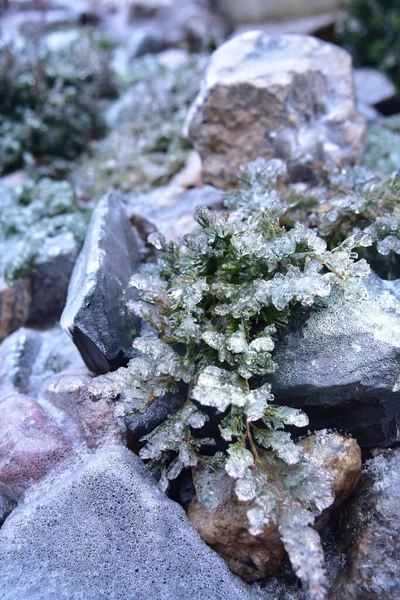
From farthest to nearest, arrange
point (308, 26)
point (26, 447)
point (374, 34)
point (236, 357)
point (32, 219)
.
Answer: point (308, 26), point (374, 34), point (32, 219), point (26, 447), point (236, 357)

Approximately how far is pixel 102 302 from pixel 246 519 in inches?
39.5

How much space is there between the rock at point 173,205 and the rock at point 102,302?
51cm

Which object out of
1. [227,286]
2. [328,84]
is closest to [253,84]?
[328,84]

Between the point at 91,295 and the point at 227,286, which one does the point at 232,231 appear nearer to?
the point at 227,286

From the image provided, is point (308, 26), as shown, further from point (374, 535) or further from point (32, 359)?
point (374, 535)

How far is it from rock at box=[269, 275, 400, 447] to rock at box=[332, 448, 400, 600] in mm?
122

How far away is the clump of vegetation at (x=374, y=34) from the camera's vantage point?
5516 millimetres

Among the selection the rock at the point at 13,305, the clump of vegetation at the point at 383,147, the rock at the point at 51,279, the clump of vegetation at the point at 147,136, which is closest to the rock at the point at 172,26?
the clump of vegetation at the point at 147,136

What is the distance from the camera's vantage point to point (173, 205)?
A: 352 cm

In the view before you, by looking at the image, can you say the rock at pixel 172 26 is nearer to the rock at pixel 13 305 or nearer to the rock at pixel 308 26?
the rock at pixel 308 26

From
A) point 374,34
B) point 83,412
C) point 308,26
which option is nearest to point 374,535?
point 83,412

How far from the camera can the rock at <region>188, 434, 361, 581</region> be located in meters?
1.84

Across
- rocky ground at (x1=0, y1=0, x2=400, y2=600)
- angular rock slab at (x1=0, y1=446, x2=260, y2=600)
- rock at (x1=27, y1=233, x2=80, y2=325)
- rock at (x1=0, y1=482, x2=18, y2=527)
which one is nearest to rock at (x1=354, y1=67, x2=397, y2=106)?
rocky ground at (x1=0, y1=0, x2=400, y2=600)

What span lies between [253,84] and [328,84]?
22.5 inches
